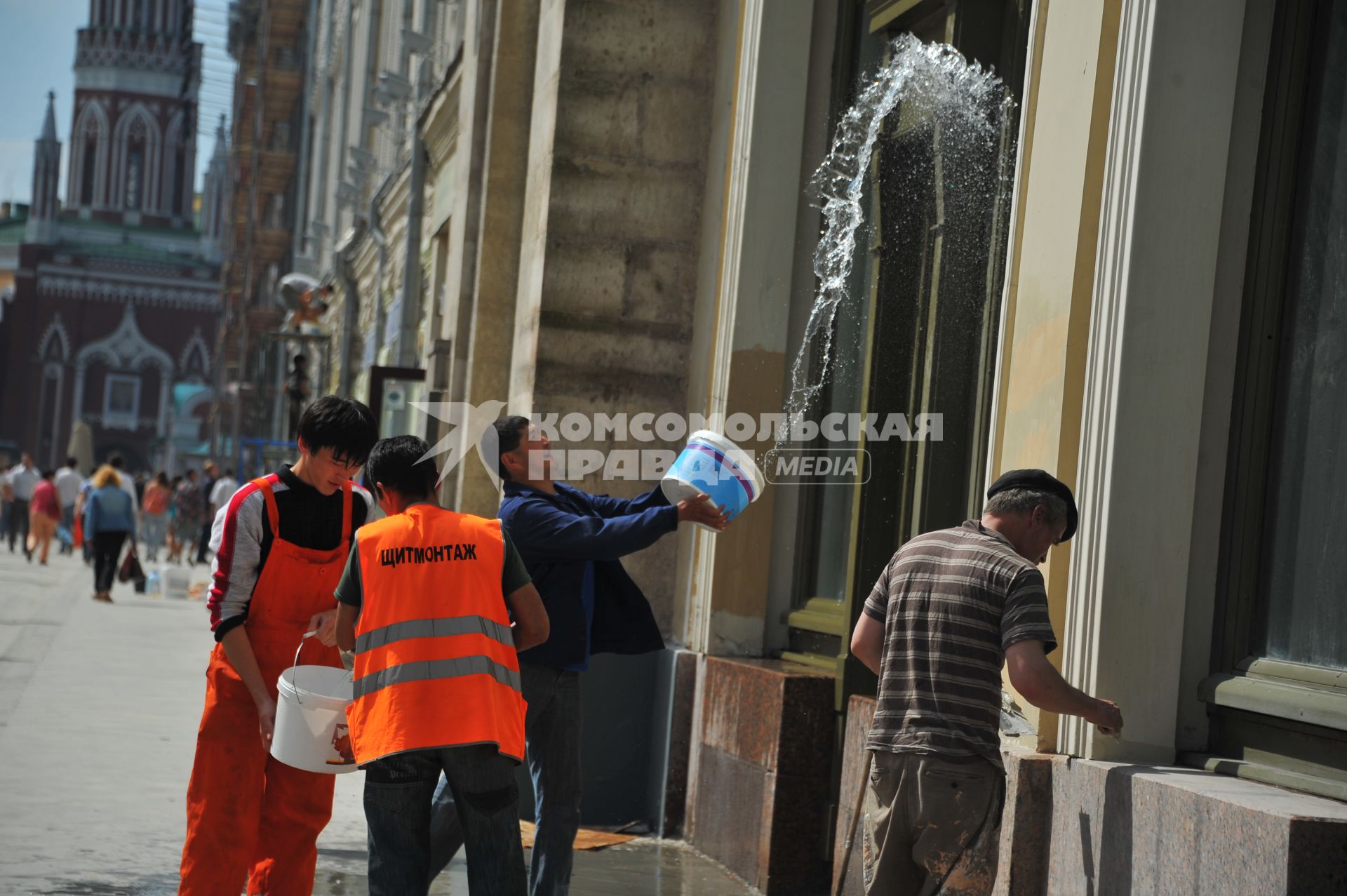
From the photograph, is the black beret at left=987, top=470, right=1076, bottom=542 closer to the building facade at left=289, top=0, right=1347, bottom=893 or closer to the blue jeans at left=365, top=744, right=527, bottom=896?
the building facade at left=289, top=0, right=1347, bottom=893

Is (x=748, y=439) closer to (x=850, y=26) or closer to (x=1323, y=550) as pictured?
(x=850, y=26)

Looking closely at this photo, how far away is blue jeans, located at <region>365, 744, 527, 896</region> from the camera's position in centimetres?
429

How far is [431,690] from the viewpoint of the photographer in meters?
4.25

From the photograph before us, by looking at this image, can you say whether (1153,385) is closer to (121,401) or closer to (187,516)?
(187,516)

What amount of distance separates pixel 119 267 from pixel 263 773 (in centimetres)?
10107

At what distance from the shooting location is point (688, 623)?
8133 mm

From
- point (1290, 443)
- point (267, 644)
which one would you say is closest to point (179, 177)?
point (267, 644)

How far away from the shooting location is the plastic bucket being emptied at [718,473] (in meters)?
5.16

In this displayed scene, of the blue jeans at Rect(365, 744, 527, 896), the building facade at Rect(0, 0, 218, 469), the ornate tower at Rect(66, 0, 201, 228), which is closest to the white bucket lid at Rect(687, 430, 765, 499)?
the blue jeans at Rect(365, 744, 527, 896)

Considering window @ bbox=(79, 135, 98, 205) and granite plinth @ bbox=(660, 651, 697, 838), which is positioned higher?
window @ bbox=(79, 135, 98, 205)

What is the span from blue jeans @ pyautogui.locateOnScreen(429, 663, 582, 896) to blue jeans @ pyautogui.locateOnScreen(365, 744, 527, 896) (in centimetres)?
95

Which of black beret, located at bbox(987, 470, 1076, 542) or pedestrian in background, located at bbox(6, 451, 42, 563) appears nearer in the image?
black beret, located at bbox(987, 470, 1076, 542)

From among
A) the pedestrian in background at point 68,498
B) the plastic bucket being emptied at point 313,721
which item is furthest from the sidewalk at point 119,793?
the pedestrian in background at point 68,498

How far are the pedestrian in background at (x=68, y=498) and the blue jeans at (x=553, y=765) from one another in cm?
2601
